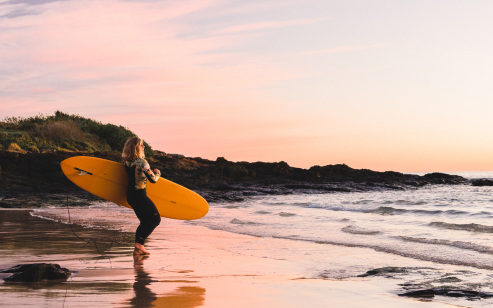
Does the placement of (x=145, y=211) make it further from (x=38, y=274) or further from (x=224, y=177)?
(x=224, y=177)

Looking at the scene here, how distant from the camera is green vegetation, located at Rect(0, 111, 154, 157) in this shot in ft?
80.7

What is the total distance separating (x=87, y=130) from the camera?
3072 cm

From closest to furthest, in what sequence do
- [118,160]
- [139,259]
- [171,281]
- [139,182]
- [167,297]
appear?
[167,297]
[171,281]
[139,259]
[139,182]
[118,160]

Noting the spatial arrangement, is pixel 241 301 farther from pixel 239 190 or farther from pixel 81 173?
pixel 239 190

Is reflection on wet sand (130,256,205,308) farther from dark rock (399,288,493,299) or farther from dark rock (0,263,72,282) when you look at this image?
dark rock (399,288,493,299)

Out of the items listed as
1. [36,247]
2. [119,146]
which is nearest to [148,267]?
[36,247]

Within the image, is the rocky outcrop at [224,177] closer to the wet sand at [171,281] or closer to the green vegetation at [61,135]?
the green vegetation at [61,135]

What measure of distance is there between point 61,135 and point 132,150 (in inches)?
923

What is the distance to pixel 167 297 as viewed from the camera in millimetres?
3447

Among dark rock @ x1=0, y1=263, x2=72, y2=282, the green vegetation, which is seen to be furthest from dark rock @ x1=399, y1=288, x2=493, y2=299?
the green vegetation

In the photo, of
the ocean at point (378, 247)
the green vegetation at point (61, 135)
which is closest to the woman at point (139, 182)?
the ocean at point (378, 247)

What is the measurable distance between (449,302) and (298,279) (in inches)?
55.7

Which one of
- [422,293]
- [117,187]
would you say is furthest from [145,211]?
[422,293]

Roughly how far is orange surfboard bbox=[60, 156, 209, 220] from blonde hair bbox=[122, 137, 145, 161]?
93cm
